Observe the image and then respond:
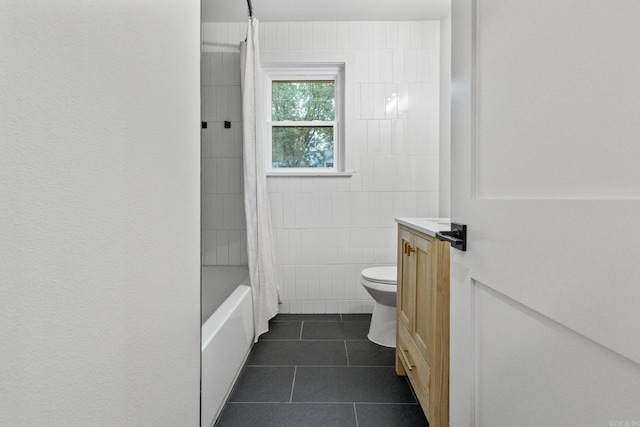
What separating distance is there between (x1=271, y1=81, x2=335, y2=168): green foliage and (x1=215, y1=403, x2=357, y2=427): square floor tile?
6.20 feet

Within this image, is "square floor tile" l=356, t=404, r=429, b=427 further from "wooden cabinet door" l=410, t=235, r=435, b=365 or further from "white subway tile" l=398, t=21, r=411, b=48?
"white subway tile" l=398, t=21, r=411, b=48

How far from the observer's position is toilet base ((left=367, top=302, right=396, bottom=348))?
2387 mm

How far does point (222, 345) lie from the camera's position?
1605 millimetres

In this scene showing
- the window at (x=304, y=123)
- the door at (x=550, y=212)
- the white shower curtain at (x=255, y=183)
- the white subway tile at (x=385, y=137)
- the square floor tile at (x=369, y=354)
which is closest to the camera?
the door at (x=550, y=212)

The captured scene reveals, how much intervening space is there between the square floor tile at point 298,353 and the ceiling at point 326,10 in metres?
2.37

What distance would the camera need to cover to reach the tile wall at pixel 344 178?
2908mm

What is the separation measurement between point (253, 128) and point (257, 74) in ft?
1.23

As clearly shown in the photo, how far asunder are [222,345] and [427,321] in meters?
0.88

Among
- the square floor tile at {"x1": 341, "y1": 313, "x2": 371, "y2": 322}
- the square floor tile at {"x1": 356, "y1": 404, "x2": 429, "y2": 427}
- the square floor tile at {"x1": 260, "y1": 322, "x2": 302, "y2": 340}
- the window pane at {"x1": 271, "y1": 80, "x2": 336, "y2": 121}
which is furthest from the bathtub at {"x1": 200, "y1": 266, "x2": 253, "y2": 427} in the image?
the window pane at {"x1": 271, "y1": 80, "x2": 336, "y2": 121}

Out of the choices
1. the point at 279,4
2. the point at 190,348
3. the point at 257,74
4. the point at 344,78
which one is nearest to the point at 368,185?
the point at 344,78

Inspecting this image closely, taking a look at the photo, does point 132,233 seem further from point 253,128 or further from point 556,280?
point 253,128

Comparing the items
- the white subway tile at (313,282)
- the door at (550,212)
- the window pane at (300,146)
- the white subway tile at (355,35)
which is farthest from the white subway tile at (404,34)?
the door at (550,212)

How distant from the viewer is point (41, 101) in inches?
19.7

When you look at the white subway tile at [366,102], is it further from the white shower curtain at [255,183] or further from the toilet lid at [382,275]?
the toilet lid at [382,275]
